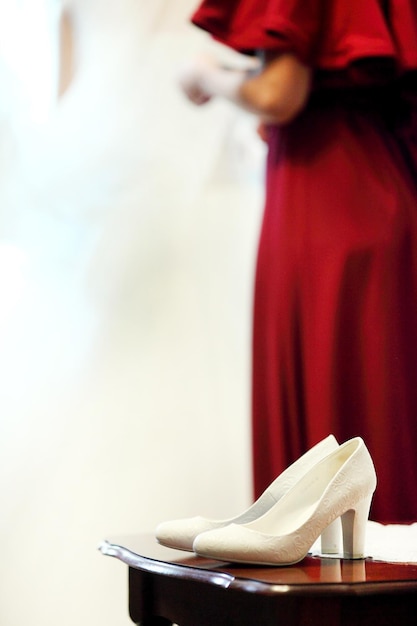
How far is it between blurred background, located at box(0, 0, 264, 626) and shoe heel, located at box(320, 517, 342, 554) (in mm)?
1008

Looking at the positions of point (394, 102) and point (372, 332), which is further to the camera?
point (394, 102)

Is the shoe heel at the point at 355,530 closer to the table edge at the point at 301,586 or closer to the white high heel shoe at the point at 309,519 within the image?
the white high heel shoe at the point at 309,519

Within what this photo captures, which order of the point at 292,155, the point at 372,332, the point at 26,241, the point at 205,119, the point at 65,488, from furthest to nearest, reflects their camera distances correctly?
1. the point at 205,119
2. the point at 26,241
3. the point at 65,488
4. the point at 292,155
5. the point at 372,332

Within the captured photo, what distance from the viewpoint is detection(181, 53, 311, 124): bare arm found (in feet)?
4.07

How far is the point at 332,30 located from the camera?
1.26 m

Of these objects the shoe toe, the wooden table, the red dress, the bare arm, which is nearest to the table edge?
the wooden table

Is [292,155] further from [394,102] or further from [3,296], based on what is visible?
[3,296]

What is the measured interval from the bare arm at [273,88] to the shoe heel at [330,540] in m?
0.71

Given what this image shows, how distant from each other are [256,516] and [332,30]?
31.2 inches

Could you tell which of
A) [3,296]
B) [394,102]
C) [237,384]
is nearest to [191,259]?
[237,384]

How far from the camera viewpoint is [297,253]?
1.25 m

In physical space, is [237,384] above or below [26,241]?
below

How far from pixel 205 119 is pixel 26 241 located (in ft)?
1.72

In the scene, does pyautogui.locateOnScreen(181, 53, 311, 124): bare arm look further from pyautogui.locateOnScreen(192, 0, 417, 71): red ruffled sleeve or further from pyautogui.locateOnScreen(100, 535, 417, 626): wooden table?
pyautogui.locateOnScreen(100, 535, 417, 626): wooden table
